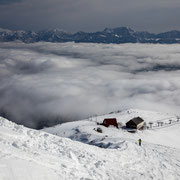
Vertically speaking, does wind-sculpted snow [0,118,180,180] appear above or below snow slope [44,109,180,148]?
above

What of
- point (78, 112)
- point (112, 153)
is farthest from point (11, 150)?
point (78, 112)

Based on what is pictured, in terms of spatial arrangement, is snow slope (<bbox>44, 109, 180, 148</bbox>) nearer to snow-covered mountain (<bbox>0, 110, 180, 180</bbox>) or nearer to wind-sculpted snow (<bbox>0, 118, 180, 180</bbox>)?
snow-covered mountain (<bbox>0, 110, 180, 180</bbox>)

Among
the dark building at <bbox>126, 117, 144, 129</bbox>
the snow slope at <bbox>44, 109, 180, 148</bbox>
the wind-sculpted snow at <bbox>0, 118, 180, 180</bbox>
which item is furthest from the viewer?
the dark building at <bbox>126, 117, 144, 129</bbox>

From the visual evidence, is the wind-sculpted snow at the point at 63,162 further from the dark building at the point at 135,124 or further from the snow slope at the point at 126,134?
the dark building at the point at 135,124

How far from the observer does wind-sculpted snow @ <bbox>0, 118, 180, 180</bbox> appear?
12602 mm

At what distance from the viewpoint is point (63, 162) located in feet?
50.1

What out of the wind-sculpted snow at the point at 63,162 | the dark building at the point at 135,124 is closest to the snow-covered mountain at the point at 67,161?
the wind-sculpted snow at the point at 63,162

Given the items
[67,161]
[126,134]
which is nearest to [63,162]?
[67,161]

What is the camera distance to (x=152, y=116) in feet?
261

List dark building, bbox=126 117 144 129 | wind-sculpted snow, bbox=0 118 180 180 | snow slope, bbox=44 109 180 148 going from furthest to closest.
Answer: dark building, bbox=126 117 144 129 < snow slope, bbox=44 109 180 148 < wind-sculpted snow, bbox=0 118 180 180

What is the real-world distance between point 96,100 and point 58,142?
16339 cm

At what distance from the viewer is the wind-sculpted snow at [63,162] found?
12602mm

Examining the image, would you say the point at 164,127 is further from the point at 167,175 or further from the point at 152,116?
the point at 167,175

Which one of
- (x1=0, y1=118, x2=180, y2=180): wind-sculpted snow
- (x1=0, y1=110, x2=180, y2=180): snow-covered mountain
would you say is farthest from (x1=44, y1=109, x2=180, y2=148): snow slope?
(x1=0, y1=118, x2=180, y2=180): wind-sculpted snow
